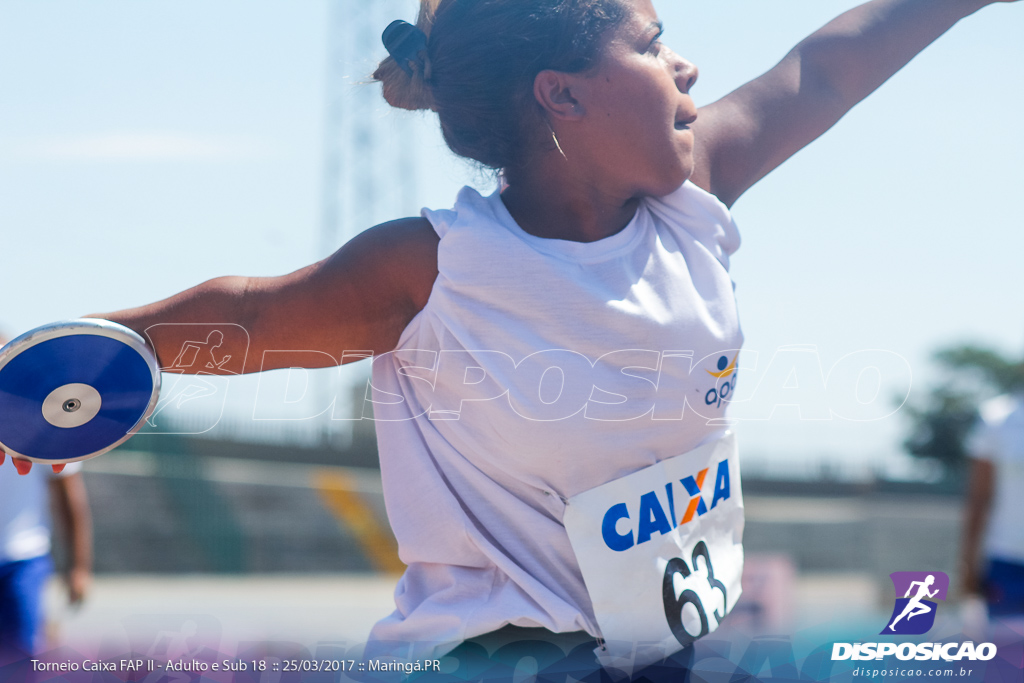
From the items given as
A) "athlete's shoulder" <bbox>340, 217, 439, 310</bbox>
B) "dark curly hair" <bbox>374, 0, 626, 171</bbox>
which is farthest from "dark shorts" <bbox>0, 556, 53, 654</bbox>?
"dark curly hair" <bbox>374, 0, 626, 171</bbox>

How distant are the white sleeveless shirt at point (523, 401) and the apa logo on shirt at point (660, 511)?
0.20ft

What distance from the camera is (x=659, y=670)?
1.59 m

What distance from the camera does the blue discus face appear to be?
1.43 meters

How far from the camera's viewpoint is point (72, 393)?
4.77 ft

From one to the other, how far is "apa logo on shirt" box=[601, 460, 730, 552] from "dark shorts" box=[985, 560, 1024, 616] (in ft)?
8.78

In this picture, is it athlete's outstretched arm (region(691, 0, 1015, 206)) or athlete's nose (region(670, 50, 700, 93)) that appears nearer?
athlete's nose (region(670, 50, 700, 93))

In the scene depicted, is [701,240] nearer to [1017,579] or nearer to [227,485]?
[1017,579]

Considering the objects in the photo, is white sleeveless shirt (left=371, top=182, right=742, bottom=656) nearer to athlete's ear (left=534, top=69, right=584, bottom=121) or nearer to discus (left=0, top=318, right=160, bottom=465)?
athlete's ear (left=534, top=69, right=584, bottom=121)

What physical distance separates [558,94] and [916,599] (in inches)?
→ 51.5

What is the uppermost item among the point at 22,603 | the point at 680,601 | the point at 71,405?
the point at 71,405

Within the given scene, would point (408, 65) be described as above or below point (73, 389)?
above

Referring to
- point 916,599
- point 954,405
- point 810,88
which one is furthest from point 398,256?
point 954,405

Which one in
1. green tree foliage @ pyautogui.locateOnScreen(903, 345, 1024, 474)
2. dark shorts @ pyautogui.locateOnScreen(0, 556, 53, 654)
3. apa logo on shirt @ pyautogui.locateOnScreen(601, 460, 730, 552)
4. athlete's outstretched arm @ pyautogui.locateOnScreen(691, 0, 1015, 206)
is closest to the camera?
apa logo on shirt @ pyautogui.locateOnScreen(601, 460, 730, 552)

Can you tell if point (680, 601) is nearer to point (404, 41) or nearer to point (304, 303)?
point (304, 303)
